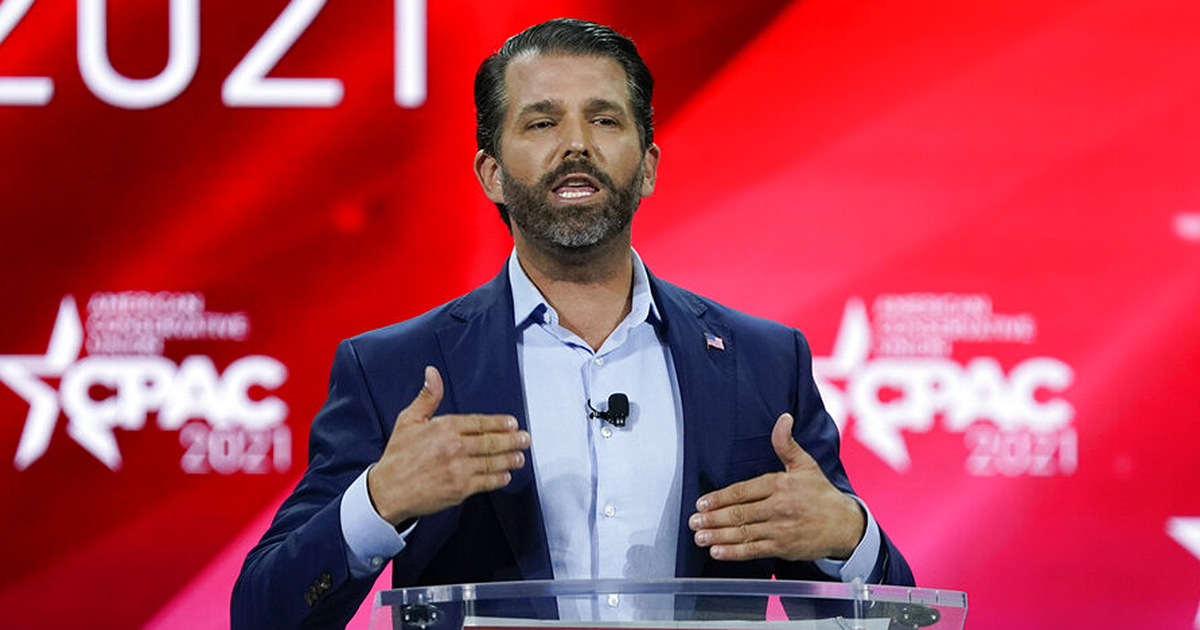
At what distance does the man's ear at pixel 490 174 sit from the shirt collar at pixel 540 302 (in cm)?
12

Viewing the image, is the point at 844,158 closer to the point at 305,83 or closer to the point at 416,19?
the point at 416,19

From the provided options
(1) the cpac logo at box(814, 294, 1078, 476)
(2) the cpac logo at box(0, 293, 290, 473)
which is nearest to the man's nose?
(1) the cpac logo at box(814, 294, 1078, 476)

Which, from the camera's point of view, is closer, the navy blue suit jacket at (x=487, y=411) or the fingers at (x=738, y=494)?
the fingers at (x=738, y=494)

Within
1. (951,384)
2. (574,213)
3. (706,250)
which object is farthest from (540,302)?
(951,384)

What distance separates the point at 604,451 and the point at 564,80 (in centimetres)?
64

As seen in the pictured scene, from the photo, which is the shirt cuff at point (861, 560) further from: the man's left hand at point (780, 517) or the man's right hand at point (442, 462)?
the man's right hand at point (442, 462)

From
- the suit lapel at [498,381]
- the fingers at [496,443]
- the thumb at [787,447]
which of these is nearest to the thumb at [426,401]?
the fingers at [496,443]

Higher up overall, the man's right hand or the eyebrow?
the eyebrow

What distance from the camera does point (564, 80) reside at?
235 centimetres

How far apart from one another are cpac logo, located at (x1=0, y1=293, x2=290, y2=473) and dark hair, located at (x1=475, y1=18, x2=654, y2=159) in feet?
4.74

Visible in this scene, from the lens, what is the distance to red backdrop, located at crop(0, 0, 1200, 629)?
3.60 metres

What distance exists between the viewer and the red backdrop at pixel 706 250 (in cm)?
360

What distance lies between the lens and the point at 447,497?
1.77 metres

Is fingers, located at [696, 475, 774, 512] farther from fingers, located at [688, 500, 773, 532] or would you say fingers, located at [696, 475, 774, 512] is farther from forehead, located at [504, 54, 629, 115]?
forehead, located at [504, 54, 629, 115]
